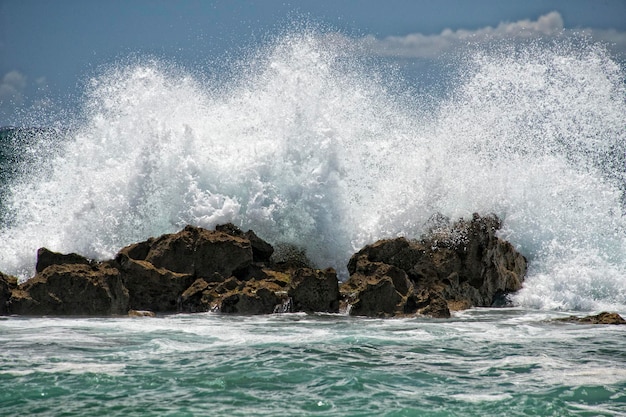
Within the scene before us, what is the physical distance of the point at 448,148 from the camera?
18453 millimetres

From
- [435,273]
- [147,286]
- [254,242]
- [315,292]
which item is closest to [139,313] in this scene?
[147,286]

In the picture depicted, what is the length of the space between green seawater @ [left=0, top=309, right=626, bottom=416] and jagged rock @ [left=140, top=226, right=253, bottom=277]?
6.07 ft

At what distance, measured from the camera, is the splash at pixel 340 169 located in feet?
55.5

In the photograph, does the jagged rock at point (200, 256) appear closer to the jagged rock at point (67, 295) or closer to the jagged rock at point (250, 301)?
the jagged rock at point (250, 301)

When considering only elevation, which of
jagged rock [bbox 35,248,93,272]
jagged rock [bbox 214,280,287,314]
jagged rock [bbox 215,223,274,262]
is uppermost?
jagged rock [bbox 215,223,274,262]

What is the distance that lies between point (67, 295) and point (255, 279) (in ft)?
10.5

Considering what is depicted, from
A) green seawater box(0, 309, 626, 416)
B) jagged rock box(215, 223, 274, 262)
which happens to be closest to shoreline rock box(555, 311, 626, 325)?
green seawater box(0, 309, 626, 416)

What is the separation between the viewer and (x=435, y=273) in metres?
14.5

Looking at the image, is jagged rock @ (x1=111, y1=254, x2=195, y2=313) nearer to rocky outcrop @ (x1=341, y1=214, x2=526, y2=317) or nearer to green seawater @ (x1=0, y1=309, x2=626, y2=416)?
green seawater @ (x1=0, y1=309, x2=626, y2=416)

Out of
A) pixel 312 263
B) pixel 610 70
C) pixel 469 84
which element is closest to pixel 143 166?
pixel 312 263

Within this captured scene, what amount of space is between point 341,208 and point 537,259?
159 inches

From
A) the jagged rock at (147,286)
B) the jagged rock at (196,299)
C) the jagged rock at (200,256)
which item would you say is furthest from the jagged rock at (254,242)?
the jagged rock at (147,286)

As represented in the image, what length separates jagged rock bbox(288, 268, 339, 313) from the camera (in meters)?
13.3

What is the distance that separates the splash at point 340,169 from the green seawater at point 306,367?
475cm
